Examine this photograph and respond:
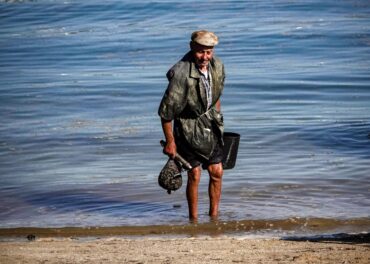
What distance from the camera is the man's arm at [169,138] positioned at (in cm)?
787

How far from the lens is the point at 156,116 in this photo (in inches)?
520

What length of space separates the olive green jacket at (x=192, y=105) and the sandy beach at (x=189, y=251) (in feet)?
3.04

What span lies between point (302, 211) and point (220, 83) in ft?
5.17

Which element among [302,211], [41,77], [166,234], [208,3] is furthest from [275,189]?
[208,3]

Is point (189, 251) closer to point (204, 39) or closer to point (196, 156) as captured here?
point (196, 156)

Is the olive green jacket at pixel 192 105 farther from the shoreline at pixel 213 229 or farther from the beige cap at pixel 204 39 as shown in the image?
the shoreline at pixel 213 229

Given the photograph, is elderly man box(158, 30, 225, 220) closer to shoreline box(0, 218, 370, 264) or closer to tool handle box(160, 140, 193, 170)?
tool handle box(160, 140, 193, 170)

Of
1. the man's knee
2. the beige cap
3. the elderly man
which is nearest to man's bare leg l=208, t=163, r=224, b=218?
the elderly man

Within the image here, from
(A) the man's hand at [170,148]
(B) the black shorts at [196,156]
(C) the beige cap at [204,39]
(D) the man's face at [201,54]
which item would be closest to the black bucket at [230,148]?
(B) the black shorts at [196,156]

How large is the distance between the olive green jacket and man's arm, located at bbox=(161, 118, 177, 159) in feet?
0.18

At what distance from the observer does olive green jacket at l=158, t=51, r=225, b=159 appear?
777 cm

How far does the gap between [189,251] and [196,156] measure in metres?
1.45

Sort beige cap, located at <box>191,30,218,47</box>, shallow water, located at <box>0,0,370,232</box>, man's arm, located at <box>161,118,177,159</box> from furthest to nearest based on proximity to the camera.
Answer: shallow water, located at <box>0,0,370,232</box>
man's arm, located at <box>161,118,177,159</box>
beige cap, located at <box>191,30,218,47</box>

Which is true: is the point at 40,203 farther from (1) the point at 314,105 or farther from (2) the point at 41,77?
(2) the point at 41,77
